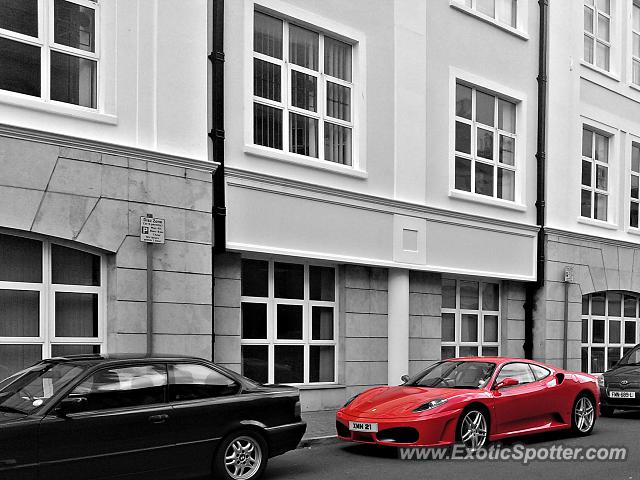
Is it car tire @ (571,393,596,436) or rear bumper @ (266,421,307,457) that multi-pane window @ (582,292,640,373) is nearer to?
car tire @ (571,393,596,436)

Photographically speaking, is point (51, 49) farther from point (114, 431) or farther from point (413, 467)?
point (413, 467)

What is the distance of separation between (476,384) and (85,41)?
7.16 metres

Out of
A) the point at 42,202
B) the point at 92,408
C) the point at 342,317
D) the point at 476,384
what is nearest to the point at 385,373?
the point at 342,317

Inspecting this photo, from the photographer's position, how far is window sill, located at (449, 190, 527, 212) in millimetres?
17688

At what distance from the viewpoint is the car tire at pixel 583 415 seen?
12383 millimetres

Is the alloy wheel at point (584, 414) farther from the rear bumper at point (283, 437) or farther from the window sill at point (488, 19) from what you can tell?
the window sill at point (488, 19)

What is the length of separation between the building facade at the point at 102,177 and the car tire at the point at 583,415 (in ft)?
17.9

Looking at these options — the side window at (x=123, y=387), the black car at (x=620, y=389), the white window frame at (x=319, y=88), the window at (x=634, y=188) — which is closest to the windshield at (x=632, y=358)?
the black car at (x=620, y=389)

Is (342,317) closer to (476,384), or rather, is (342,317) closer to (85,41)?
(476,384)

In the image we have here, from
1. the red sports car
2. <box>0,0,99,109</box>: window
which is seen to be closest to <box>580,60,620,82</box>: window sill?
the red sports car

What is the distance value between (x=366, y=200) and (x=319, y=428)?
482cm

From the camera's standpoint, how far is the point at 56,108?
11281 mm

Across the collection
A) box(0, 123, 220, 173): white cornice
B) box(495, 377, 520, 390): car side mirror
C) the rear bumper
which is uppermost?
box(0, 123, 220, 173): white cornice

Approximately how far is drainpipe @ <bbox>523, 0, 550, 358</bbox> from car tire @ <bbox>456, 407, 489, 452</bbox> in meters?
9.53
